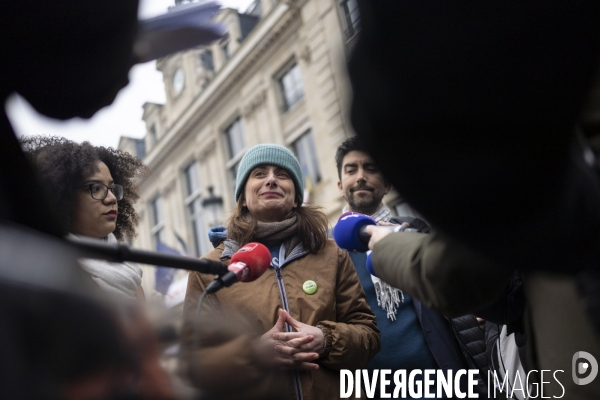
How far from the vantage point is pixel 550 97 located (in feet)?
2.82

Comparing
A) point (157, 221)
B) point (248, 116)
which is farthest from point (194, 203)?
point (248, 116)

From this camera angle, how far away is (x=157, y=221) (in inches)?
923

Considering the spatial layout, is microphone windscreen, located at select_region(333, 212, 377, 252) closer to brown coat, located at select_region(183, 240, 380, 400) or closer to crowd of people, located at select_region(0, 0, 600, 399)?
crowd of people, located at select_region(0, 0, 600, 399)

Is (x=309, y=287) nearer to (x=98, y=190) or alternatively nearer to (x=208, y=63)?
(x=98, y=190)

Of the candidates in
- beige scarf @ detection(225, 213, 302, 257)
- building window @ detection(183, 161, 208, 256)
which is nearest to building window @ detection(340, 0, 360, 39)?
beige scarf @ detection(225, 213, 302, 257)

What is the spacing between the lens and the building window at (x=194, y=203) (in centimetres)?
2061

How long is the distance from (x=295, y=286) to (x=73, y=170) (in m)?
1.14

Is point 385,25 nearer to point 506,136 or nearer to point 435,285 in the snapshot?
point 506,136

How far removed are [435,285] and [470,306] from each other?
106 millimetres

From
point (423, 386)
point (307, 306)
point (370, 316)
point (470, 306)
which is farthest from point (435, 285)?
point (423, 386)

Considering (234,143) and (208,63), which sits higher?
(208,63)

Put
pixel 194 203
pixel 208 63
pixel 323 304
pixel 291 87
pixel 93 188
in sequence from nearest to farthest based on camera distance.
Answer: pixel 93 188 → pixel 323 304 → pixel 291 87 → pixel 208 63 → pixel 194 203

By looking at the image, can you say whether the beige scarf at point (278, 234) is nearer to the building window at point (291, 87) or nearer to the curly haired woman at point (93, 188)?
the curly haired woman at point (93, 188)

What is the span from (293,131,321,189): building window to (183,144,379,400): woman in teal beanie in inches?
460
